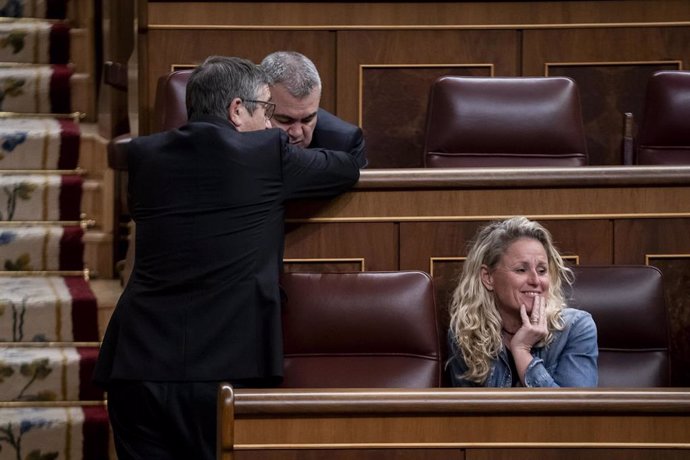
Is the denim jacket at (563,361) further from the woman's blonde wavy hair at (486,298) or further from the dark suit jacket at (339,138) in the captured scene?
the dark suit jacket at (339,138)

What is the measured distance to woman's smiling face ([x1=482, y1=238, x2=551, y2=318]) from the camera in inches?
Answer: 37.9

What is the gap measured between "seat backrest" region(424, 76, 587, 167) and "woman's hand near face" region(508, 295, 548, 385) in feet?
0.93

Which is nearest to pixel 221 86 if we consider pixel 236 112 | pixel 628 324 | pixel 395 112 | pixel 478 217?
pixel 236 112

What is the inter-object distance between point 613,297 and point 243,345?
28cm

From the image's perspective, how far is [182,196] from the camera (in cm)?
92

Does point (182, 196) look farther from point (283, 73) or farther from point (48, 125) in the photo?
point (48, 125)

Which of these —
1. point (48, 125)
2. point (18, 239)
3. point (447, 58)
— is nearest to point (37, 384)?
point (18, 239)

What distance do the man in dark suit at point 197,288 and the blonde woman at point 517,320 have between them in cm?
15

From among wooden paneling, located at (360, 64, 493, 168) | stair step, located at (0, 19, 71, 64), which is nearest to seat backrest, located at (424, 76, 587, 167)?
wooden paneling, located at (360, 64, 493, 168)

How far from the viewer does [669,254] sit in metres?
1.05

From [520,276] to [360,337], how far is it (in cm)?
13

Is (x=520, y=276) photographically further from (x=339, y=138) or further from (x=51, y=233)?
(x=51, y=233)

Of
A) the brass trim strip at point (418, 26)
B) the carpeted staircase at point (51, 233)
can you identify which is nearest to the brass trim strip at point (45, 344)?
the carpeted staircase at point (51, 233)

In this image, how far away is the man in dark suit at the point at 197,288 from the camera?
35.4 inches
